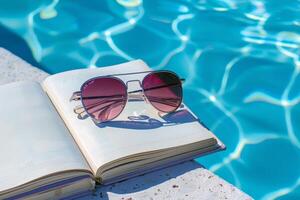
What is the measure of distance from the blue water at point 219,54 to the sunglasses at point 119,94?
811 mm

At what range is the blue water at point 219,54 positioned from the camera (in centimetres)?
226

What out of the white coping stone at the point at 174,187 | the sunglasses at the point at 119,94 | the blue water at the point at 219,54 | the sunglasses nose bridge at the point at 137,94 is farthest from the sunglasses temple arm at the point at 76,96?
the blue water at the point at 219,54

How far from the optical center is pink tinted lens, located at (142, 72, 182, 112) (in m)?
1.45

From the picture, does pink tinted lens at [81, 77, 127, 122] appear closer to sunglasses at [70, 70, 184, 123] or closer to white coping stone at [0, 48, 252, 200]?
sunglasses at [70, 70, 184, 123]

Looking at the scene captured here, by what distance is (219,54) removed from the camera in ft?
9.16

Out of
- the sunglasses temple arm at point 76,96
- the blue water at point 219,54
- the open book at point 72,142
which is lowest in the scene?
the blue water at point 219,54

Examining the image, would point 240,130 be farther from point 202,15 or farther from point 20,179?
point 20,179

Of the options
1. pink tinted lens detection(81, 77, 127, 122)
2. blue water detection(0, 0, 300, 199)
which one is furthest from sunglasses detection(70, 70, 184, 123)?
blue water detection(0, 0, 300, 199)

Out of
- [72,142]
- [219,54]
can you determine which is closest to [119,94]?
[72,142]

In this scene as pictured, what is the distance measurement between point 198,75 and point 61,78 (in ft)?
4.11

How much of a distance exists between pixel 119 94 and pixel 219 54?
4.72ft

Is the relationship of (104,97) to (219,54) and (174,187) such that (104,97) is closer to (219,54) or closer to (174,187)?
(174,187)

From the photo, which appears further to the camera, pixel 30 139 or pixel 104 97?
pixel 104 97

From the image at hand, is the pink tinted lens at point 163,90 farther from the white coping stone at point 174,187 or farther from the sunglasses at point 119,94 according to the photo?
the white coping stone at point 174,187
